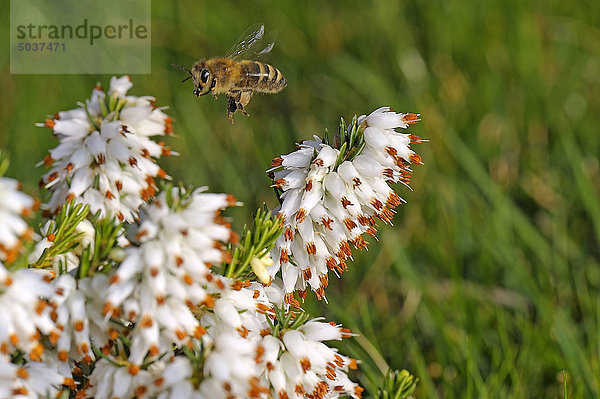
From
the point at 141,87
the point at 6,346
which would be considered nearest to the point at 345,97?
the point at 141,87

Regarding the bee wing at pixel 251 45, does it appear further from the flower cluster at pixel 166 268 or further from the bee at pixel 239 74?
the flower cluster at pixel 166 268

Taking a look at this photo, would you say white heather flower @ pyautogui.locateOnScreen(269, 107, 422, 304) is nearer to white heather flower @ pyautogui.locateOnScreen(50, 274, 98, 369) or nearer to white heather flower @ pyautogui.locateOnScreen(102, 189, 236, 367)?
white heather flower @ pyautogui.locateOnScreen(102, 189, 236, 367)

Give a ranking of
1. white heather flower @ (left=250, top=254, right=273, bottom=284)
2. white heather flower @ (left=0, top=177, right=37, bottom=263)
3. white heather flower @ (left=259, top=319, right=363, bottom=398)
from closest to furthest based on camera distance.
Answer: white heather flower @ (left=0, top=177, right=37, bottom=263), white heather flower @ (left=259, top=319, right=363, bottom=398), white heather flower @ (left=250, top=254, right=273, bottom=284)

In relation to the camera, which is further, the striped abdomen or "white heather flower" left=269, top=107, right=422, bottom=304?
the striped abdomen

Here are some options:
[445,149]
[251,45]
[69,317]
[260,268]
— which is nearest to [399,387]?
[260,268]

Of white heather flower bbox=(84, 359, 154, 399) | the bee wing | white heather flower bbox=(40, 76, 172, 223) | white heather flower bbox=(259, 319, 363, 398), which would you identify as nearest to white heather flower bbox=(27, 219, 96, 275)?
white heather flower bbox=(40, 76, 172, 223)

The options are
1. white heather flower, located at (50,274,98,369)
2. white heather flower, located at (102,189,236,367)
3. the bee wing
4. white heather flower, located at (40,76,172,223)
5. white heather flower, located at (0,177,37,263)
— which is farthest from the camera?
the bee wing
